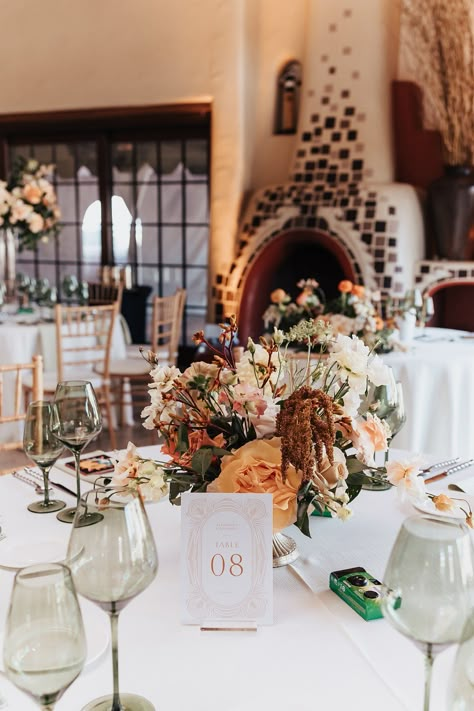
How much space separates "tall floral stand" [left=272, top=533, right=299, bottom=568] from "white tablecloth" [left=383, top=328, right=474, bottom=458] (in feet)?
6.17

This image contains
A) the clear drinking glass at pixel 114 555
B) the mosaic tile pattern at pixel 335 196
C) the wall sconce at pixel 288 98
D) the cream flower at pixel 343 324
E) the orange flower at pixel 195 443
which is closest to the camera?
the clear drinking glass at pixel 114 555

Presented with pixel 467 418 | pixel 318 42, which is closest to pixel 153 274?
pixel 318 42

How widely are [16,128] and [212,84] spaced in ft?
6.74

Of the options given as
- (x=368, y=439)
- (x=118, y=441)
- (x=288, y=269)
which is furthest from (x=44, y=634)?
(x=288, y=269)

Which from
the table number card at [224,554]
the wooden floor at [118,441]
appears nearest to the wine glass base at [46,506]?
the table number card at [224,554]

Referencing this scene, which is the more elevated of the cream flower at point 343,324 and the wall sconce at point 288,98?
the wall sconce at point 288,98

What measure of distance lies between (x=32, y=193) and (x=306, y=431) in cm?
372

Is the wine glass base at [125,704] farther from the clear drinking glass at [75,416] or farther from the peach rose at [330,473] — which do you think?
the clear drinking glass at [75,416]

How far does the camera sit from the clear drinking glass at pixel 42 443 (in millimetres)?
1394

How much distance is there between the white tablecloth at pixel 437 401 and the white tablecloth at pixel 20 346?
209cm

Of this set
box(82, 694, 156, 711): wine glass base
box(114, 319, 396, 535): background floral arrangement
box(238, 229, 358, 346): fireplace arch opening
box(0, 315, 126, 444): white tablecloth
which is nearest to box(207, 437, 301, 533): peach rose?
box(114, 319, 396, 535): background floral arrangement

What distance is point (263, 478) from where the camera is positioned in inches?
40.9

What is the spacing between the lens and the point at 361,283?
16.6ft

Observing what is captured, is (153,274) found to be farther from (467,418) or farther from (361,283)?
(467,418)
